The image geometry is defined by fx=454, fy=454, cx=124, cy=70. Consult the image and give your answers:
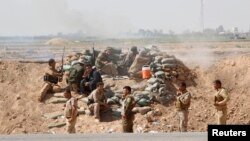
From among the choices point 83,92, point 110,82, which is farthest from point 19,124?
point 110,82

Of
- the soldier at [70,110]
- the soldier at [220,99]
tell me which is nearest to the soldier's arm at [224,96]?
the soldier at [220,99]

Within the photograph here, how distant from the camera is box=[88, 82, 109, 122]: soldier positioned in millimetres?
12339

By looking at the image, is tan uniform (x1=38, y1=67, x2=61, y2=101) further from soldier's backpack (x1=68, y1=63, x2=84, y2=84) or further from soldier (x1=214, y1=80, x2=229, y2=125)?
soldier (x1=214, y1=80, x2=229, y2=125)

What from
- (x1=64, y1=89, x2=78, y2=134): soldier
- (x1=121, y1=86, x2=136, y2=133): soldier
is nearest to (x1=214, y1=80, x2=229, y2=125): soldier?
(x1=121, y1=86, x2=136, y2=133): soldier

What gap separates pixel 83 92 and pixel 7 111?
247 centimetres

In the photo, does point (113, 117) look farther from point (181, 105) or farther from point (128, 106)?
point (128, 106)

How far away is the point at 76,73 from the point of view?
47.0 feet

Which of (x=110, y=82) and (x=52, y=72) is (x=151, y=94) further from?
(x=52, y=72)

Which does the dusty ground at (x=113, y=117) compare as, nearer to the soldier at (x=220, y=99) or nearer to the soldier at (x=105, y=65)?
the soldier at (x=105, y=65)

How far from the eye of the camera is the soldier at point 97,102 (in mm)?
12339

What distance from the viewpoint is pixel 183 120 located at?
10.7 m

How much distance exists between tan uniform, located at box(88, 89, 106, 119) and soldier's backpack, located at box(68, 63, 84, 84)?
1645 millimetres

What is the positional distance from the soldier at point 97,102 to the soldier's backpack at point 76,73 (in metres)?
1.51

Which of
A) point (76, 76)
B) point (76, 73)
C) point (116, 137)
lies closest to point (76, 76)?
point (76, 76)
